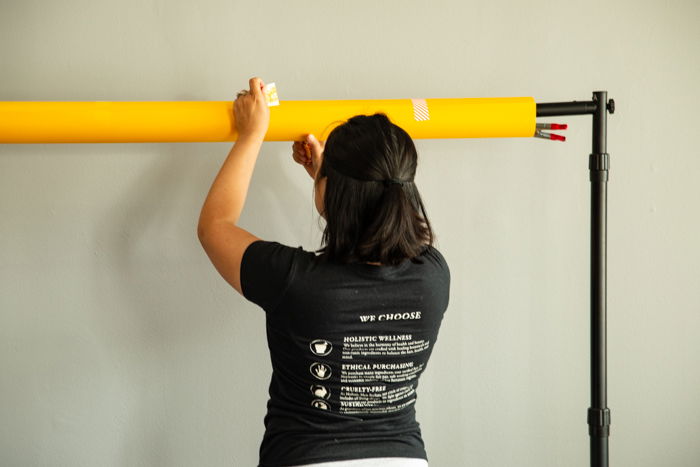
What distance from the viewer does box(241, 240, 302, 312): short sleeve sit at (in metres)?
1.12

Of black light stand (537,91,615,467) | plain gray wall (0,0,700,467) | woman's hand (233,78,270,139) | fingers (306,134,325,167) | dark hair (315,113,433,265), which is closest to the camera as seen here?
dark hair (315,113,433,265)

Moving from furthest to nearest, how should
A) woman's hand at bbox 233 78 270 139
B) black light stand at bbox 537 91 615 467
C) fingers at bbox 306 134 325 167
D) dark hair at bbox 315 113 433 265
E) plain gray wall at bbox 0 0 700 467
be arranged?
plain gray wall at bbox 0 0 700 467 → black light stand at bbox 537 91 615 467 → fingers at bbox 306 134 325 167 → woman's hand at bbox 233 78 270 139 → dark hair at bbox 315 113 433 265

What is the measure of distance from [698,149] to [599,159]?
0.40 m

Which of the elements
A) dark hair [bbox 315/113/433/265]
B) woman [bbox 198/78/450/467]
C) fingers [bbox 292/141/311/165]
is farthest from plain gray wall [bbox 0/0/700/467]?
dark hair [bbox 315/113/433/265]

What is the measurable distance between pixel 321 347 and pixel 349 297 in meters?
0.10

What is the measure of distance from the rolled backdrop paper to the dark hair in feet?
0.98

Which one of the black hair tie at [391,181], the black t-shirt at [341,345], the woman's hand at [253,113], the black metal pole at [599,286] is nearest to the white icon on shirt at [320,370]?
the black t-shirt at [341,345]

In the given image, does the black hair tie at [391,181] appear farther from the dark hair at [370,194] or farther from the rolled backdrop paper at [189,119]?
the rolled backdrop paper at [189,119]

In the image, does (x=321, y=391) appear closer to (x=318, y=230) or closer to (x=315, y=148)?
(x=315, y=148)

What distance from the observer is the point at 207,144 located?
1.66 m

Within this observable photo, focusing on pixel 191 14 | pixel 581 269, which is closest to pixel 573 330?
pixel 581 269

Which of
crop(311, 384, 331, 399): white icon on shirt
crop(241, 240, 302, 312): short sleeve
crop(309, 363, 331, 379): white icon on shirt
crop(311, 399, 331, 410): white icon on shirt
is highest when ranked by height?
crop(241, 240, 302, 312): short sleeve

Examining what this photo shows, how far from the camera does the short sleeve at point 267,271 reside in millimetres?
1117

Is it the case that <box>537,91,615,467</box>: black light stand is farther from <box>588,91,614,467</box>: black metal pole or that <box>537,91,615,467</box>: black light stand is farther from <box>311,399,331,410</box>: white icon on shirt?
<box>311,399,331,410</box>: white icon on shirt
